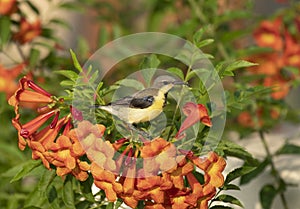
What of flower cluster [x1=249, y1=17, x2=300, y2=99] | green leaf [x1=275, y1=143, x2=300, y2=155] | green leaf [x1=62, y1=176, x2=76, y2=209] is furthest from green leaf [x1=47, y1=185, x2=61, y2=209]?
flower cluster [x1=249, y1=17, x2=300, y2=99]

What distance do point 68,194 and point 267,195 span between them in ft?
2.11

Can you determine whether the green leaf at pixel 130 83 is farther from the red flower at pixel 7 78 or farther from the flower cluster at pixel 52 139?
the red flower at pixel 7 78

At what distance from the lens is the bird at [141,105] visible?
1.23 metres

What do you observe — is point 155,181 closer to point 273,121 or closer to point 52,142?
point 52,142

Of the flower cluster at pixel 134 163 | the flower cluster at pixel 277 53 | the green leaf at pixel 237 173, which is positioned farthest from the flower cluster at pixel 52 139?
the flower cluster at pixel 277 53

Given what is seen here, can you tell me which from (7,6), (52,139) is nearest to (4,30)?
(7,6)

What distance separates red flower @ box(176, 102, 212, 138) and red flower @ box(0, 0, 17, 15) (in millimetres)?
1086

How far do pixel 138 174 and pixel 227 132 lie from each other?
142 centimetres

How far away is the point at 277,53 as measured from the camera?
2.32m

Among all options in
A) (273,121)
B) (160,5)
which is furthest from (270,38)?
(160,5)

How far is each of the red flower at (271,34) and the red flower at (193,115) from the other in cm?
112

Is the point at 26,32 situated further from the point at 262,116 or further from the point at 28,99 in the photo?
the point at 28,99

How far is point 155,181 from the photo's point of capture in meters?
1.11

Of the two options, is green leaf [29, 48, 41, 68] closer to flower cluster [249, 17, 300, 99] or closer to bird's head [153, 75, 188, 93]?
flower cluster [249, 17, 300, 99]
